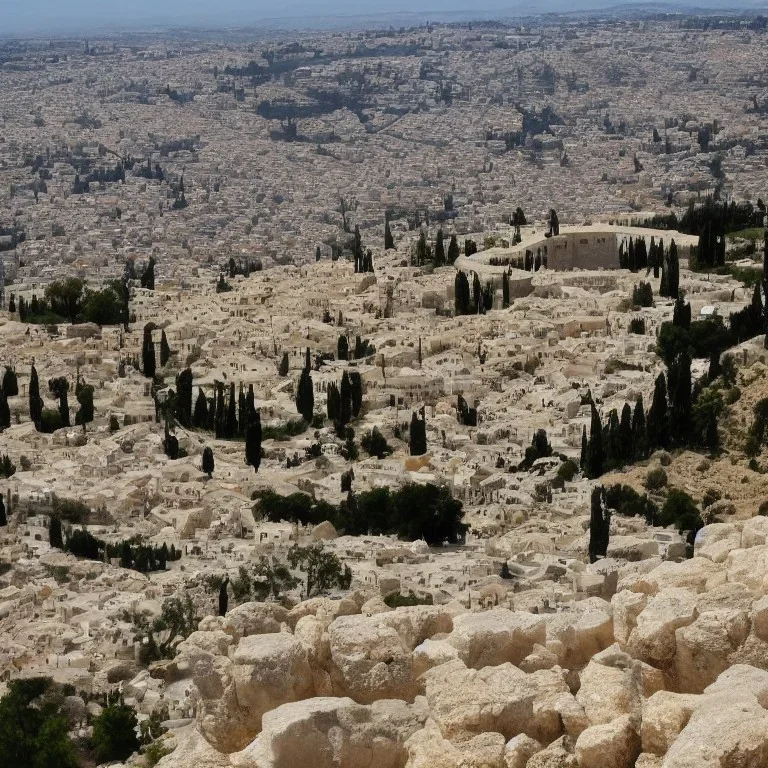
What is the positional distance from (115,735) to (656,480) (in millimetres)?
15506

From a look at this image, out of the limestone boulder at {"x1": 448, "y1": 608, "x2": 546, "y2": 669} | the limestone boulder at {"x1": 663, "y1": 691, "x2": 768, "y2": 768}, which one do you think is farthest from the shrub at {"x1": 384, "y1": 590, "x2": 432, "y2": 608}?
the limestone boulder at {"x1": 663, "y1": 691, "x2": 768, "y2": 768}

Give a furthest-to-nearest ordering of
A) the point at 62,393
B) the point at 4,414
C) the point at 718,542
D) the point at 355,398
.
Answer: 1. the point at 62,393
2. the point at 4,414
3. the point at 355,398
4. the point at 718,542

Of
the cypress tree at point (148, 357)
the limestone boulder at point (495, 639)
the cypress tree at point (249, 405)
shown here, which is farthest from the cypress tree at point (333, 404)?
the limestone boulder at point (495, 639)

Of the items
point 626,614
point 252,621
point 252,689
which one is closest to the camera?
point 252,689

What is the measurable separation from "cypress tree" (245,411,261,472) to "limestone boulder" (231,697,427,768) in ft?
80.8

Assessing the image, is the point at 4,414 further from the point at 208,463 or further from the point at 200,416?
the point at 208,463

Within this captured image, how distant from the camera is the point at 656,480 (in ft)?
114

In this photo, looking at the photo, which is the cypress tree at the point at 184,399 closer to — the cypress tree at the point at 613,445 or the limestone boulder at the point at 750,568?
the cypress tree at the point at 613,445

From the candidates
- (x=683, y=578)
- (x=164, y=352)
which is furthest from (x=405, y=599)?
(x=164, y=352)

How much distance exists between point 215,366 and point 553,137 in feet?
332

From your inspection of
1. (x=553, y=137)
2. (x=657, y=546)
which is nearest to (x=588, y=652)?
(x=657, y=546)

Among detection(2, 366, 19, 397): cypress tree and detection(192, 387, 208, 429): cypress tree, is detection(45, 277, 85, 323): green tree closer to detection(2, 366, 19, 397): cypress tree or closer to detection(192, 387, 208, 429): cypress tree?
detection(2, 366, 19, 397): cypress tree

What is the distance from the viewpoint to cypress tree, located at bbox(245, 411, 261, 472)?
40.2 m

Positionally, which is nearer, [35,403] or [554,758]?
[554,758]
